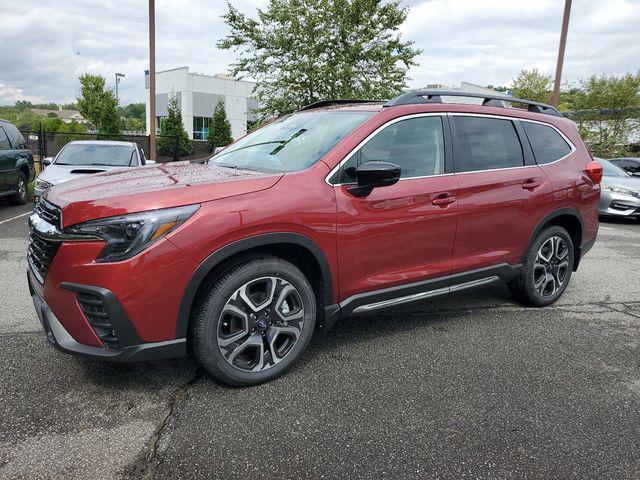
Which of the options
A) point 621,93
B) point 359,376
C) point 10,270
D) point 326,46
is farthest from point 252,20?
point 621,93

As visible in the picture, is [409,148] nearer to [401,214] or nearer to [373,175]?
[401,214]

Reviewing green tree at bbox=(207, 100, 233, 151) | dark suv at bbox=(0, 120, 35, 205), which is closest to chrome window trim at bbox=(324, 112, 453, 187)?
dark suv at bbox=(0, 120, 35, 205)

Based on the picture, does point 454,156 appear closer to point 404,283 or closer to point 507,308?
point 404,283

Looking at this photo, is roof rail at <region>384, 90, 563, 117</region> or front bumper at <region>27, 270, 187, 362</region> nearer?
front bumper at <region>27, 270, 187, 362</region>

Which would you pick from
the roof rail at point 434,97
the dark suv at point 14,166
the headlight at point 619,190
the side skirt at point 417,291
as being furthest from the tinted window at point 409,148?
the headlight at point 619,190

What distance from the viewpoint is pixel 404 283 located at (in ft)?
11.5

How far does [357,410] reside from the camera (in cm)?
277

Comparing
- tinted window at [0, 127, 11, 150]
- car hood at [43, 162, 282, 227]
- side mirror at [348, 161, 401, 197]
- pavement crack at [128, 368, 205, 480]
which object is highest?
tinted window at [0, 127, 11, 150]

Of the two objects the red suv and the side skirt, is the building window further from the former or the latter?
the side skirt

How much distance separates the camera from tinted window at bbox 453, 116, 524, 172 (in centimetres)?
383

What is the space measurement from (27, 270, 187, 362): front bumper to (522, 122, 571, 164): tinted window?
11.1 ft

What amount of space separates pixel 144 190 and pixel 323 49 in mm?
12383

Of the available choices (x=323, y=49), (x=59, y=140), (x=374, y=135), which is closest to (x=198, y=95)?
(x=59, y=140)

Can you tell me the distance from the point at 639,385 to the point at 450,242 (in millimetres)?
1495
